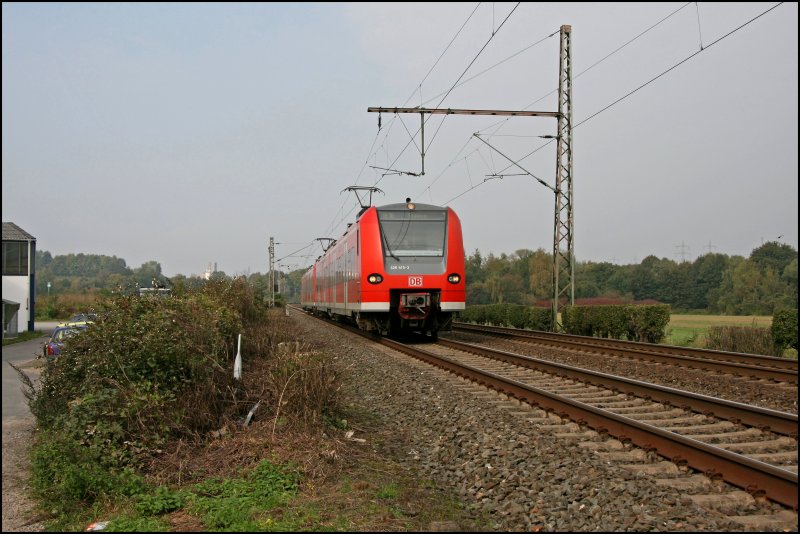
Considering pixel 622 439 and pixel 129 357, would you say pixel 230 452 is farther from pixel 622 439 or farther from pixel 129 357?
pixel 622 439

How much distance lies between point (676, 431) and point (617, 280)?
208ft

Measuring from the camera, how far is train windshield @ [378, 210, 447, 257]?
16891 mm

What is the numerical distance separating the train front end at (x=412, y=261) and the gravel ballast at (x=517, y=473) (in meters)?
7.17

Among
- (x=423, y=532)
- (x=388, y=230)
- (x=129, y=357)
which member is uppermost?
(x=388, y=230)

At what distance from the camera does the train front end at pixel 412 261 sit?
54.6ft

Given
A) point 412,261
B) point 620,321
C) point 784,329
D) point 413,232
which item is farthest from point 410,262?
point 784,329

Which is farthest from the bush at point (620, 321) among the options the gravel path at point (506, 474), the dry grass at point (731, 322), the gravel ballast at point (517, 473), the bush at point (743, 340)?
the gravel path at point (506, 474)

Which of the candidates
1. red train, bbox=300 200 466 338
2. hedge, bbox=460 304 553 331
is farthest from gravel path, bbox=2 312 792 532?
hedge, bbox=460 304 553 331

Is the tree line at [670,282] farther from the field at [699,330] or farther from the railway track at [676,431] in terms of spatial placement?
the railway track at [676,431]

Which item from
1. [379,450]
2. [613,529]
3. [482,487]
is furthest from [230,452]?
[613,529]

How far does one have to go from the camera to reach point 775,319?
15.2m

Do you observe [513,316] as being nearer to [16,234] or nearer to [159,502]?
[159,502]

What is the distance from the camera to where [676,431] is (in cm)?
686

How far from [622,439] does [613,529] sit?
2.15m
